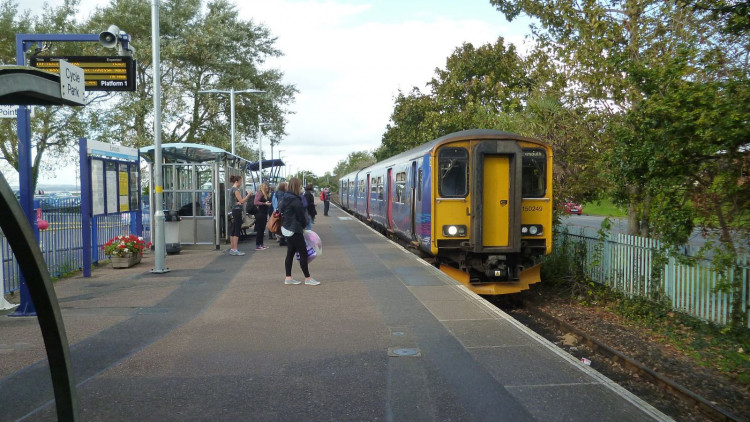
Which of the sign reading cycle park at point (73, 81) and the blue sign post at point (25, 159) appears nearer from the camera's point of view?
the sign reading cycle park at point (73, 81)

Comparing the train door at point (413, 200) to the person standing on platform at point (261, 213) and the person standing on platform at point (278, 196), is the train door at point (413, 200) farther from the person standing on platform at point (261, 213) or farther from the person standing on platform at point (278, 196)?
the person standing on platform at point (261, 213)

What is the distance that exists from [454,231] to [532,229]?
1492 mm

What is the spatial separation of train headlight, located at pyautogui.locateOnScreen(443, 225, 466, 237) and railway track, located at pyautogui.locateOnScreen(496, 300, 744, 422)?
220 centimetres

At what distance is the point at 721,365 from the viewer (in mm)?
7098

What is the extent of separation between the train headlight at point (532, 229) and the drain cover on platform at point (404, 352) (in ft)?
19.4

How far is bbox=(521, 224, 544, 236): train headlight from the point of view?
11.5 m

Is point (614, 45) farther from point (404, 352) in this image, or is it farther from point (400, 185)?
point (404, 352)

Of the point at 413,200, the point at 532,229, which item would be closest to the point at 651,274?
the point at 532,229

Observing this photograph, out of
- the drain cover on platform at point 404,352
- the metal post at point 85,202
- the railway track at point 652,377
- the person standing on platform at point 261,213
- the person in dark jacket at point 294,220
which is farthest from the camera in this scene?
the person standing on platform at point 261,213

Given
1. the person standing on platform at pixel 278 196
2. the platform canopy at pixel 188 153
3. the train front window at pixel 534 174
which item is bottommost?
the person standing on platform at pixel 278 196

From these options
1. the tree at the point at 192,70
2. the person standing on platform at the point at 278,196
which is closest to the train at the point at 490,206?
the person standing on platform at the point at 278,196

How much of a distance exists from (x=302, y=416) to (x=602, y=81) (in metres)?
10.0

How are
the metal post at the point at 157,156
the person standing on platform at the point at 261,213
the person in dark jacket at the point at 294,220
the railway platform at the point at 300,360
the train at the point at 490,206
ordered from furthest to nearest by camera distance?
1. the person standing on platform at the point at 261,213
2. the metal post at the point at 157,156
3. the train at the point at 490,206
4. the person in dark jacket at the point at 294,220
5. the railway platform at the point at 300,360

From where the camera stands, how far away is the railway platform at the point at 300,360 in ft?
14.9
